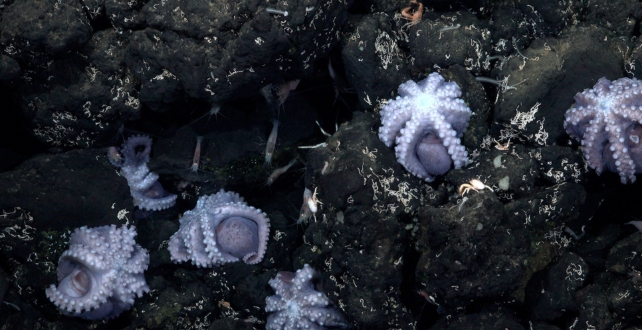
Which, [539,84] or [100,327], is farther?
[100,327]

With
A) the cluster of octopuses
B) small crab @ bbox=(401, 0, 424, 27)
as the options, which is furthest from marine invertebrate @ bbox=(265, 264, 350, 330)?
small crab @ bbox=(401, 0, 424, 27)

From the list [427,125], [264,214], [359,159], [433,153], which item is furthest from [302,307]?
[427,125]

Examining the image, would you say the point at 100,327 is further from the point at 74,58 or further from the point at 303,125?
the point at 303,125

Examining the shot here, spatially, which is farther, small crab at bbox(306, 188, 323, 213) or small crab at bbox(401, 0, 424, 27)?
small crab at bbox(401, 0, 424, 27)

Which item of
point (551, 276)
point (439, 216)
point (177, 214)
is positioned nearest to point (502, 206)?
point (439, 216)

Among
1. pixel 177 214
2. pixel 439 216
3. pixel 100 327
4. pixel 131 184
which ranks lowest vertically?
pixel 100 327

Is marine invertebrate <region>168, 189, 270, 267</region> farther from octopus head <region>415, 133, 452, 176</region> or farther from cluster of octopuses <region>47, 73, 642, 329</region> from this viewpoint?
octopus head <region>415, 133, 452, 176</region>

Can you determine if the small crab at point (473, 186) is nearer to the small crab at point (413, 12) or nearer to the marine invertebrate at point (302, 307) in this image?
the marine invertebrate at point (302, 307)
